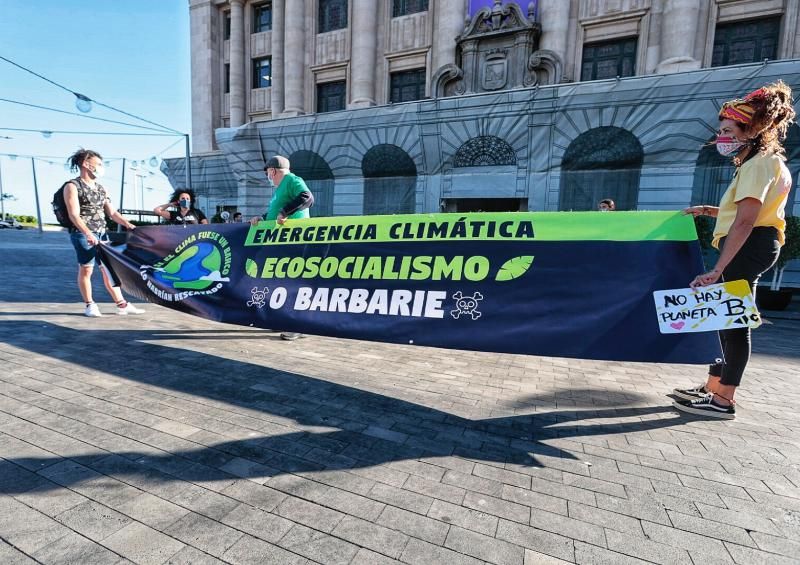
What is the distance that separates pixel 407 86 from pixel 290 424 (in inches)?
766

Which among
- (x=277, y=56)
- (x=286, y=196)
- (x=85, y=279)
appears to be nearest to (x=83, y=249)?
(x=85, y=279)

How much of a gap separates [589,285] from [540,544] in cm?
191

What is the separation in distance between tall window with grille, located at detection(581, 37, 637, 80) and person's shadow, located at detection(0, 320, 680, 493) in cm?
1676

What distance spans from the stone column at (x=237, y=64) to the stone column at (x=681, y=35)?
21507mm

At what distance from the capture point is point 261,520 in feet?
5.39

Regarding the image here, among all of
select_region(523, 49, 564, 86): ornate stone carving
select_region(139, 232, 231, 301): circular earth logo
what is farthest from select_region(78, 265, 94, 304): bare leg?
select_region(523, 49, 564, 86): ornate stone carving

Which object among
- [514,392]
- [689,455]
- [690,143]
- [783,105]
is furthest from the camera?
[690,143]

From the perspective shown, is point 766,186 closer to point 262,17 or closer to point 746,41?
point 746,41

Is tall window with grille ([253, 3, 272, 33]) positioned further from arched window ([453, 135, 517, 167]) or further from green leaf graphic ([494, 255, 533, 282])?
green leaf graphic ([494, 255, 533, 282])

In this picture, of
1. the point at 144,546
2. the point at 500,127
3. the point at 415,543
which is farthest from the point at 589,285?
the point at 500,127

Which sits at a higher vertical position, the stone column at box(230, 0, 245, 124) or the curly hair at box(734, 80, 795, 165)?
the stone column at box(230, 0, 245, 124)

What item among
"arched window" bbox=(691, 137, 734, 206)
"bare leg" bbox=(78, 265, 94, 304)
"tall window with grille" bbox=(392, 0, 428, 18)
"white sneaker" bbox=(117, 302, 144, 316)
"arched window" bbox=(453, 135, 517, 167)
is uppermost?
"tall window with grille" bbox=(392, 0, 428, 18)

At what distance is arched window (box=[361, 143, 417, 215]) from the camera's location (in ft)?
49.2

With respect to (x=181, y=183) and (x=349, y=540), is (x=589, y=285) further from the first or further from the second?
(x=181, y=183)
